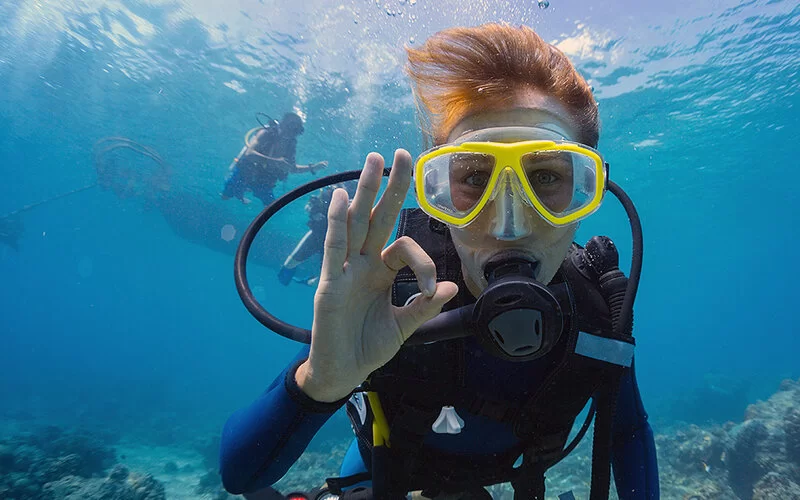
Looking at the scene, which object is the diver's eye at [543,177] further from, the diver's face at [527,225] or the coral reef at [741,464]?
the coral reef at [741,464]

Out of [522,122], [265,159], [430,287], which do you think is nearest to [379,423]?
[430,287]

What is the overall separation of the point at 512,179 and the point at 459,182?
0.28 meters

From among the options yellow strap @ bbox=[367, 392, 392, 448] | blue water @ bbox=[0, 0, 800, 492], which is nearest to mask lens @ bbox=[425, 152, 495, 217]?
yellow strap @ bbox=[367, 392, 392, 448]

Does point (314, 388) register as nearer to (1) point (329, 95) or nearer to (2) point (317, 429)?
(2) point (317, 429)

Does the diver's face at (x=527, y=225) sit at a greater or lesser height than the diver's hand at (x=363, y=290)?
greater

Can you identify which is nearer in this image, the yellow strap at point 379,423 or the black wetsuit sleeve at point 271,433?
the black wetsuit sleeve at point 271,433

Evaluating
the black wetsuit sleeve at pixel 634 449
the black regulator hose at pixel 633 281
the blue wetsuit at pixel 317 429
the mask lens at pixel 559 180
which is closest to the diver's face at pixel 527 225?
the mask lens at pixel 559 180

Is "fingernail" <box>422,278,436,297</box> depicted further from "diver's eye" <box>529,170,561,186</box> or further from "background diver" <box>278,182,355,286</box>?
"background diver" <box>278,182,355,286</box>

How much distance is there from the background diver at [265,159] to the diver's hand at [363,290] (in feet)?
45.1

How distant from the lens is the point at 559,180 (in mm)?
2012

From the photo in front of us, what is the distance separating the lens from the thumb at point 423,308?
1.39m

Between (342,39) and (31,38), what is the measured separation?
14596 millimetres

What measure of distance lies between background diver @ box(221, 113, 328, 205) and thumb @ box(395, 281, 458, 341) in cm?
1378

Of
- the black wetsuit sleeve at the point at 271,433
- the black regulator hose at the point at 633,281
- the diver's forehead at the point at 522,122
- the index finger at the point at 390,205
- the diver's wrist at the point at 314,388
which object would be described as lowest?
the black wetsuit sleeve at the point at 271,433
